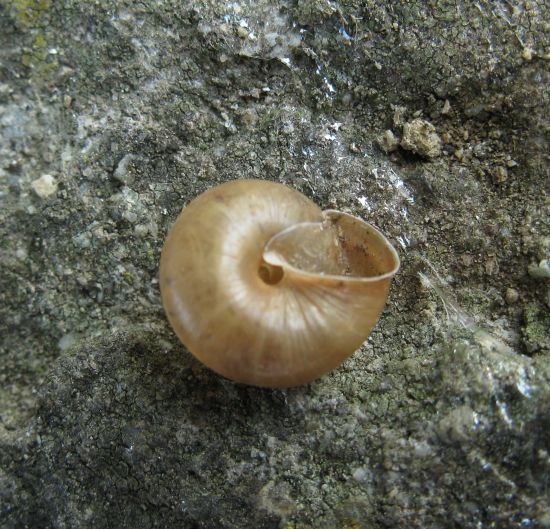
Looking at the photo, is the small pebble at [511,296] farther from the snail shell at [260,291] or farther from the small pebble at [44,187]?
the small pebble at [44,187]

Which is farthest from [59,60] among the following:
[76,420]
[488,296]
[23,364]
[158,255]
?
[488,296]

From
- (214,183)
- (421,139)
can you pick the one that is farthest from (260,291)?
(421,139)

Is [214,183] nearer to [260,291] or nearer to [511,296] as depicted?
[260,291]

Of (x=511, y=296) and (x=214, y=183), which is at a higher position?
(x=511, y=296)

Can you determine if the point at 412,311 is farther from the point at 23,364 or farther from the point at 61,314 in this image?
the point at 23,364

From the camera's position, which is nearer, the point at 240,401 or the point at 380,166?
the point at 240,401

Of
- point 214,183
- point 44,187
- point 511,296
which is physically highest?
point 511,296

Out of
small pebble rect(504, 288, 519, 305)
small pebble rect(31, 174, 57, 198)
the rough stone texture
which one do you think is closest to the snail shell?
the rough stone texture
